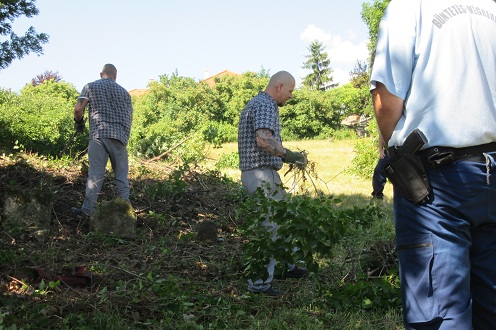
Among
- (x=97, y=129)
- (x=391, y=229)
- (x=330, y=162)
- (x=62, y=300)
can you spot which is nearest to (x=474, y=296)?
(x=62, y=300)

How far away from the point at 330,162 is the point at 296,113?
74.7 feet

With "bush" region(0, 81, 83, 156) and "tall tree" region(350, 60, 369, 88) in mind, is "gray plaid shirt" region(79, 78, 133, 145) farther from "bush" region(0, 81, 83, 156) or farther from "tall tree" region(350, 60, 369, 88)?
"tall tree" region(350, 60, 369, 88)

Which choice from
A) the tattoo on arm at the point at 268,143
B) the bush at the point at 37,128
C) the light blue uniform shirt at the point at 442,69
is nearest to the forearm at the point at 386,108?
the light blue uniform shirt at the point at 442,69

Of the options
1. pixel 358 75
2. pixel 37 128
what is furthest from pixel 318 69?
pixel 37 128

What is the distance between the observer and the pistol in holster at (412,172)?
7.36ft

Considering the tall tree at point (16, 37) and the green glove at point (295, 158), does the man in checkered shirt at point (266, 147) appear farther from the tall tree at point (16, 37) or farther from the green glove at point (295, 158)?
the tall tree at point (16, 37)

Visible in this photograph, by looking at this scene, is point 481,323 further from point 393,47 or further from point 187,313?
point 187,313

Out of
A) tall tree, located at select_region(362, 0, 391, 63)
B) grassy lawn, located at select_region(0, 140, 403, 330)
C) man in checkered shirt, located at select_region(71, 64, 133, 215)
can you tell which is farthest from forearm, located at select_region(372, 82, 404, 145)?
tall tree, located at select_region(362, 0, 391, 63)

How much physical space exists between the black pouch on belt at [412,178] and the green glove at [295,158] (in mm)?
2684

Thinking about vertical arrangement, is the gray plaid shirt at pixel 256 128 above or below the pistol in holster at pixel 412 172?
above

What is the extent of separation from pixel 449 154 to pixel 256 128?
2788 mm

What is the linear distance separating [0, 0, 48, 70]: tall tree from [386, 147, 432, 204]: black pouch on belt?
756 centimetres

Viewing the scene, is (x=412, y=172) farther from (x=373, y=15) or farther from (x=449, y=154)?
(x=373, y=15)

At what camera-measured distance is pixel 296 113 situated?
40281mm
